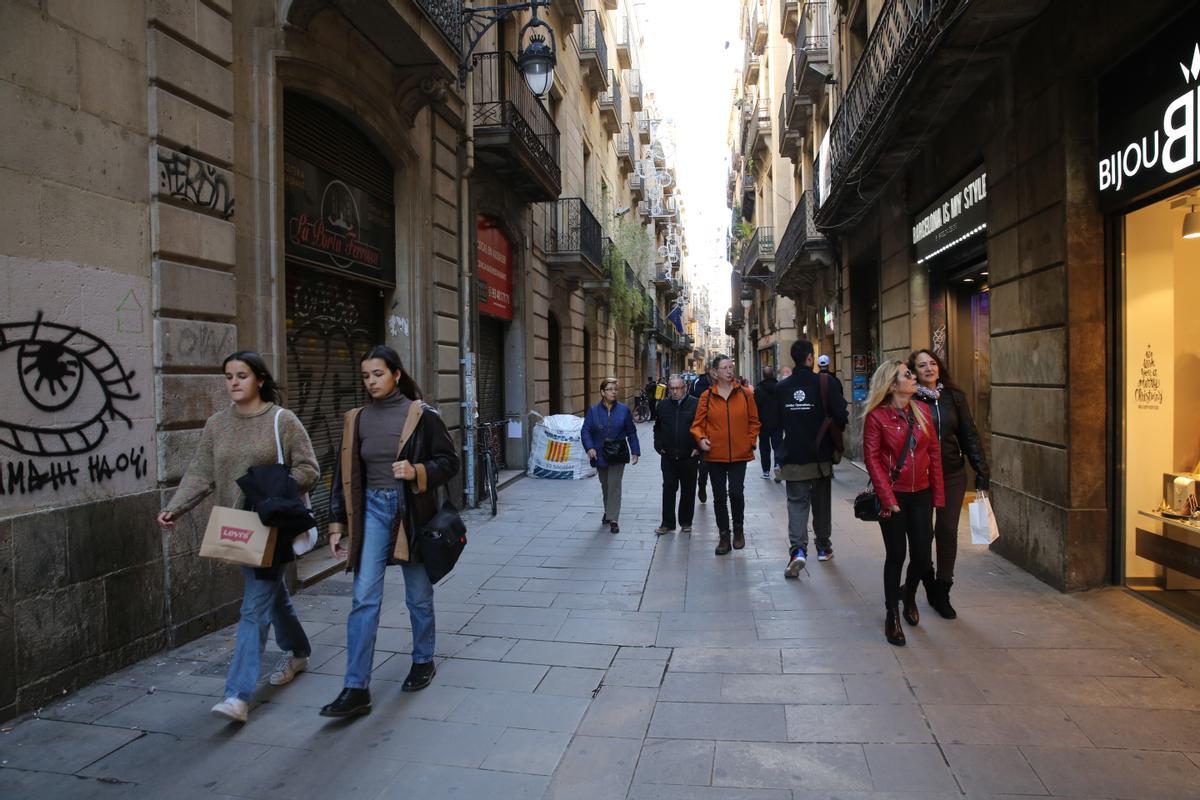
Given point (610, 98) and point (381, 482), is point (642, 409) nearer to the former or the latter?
point (610, 98)

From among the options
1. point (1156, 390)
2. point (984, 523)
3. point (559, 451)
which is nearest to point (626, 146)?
point (559, 451)

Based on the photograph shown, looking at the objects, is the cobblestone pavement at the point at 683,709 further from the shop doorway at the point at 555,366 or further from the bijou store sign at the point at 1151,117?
the shop doorway at the point at 555,366

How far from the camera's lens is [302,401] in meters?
7.25

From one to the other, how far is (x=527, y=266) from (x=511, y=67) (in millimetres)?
3460

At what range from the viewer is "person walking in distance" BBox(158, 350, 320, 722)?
12.5ft

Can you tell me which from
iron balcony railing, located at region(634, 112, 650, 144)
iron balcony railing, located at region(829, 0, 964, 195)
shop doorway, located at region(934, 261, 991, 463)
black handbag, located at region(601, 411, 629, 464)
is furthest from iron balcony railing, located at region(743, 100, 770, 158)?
black handbag, located at region(601, 411, 629, 464)

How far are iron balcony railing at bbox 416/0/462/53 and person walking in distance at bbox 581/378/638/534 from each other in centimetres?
432

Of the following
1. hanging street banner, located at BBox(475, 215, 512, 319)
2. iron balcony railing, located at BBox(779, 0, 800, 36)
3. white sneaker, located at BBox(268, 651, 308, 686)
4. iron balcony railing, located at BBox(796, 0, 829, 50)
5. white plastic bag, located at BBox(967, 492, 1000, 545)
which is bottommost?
white sneaker, located at BBox(268, 651, 308, 686)

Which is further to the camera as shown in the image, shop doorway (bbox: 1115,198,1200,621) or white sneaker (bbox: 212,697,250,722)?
Answer: shop doorway (bbox: 1115,198,1200,621)

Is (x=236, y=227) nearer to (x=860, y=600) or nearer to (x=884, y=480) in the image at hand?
(x=884, y=480)

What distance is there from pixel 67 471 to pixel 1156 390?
23.5ft

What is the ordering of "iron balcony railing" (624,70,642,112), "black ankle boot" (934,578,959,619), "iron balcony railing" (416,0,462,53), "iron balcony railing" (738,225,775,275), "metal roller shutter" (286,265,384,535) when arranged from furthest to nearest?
"iron balcony railing" (624,70,642,112), "iron balcony railing" (738,225,775,275), "iron balcony railing" (416,0,462,53), "metal roller shutter" (286,265,384,535), "black ankle boot" (934,578,959,619)

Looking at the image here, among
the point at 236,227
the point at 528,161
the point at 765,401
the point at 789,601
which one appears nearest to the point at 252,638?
the point at 236,227

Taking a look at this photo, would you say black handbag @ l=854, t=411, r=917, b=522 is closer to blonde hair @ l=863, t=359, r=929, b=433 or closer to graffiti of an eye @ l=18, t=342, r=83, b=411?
blonde hair @ l=863, t=359, r=929, b=433
